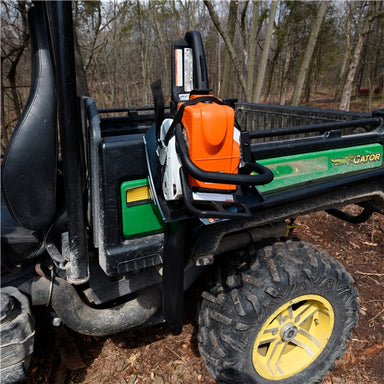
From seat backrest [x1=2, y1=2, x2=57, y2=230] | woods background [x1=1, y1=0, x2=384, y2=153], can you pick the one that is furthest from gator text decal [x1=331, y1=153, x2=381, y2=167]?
woods background [x1=1, y1=0, x2=384, y2=153]

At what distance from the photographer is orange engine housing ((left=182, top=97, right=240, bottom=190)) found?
1003mm

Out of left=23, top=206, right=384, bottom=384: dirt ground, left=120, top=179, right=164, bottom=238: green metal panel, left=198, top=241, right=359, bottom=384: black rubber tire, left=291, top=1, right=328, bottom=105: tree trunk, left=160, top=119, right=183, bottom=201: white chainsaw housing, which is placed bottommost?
left=23, top=206, right=384, bottom=384: dirt ground

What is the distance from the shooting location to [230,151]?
1.08 m

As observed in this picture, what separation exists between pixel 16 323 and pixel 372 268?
2917 mm

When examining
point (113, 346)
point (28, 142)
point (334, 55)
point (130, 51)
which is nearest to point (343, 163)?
point (28, 142)

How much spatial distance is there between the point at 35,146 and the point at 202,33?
17.1 metres

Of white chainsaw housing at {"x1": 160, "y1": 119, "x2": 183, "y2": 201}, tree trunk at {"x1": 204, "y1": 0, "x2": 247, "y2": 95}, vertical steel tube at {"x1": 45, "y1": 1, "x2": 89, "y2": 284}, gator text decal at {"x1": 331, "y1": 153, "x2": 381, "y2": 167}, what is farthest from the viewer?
tree trunk at {"x1": 204, "y1": 0, "x2": 247, "y2": 95}

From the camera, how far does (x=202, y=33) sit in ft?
53.6

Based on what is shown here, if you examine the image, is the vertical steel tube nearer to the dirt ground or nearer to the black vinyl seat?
the black vinyl seat

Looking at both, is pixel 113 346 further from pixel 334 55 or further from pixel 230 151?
pixel 334 55

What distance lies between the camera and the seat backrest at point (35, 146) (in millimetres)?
1257

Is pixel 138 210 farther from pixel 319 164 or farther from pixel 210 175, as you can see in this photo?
pixel 319 164

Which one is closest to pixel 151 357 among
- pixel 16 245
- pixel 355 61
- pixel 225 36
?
pixel 16 245

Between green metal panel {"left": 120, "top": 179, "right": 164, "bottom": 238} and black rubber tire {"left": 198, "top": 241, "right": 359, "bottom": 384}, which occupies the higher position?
green metal panel {"left": 120, "top": 179, "right": 164, "bottom": 238}
